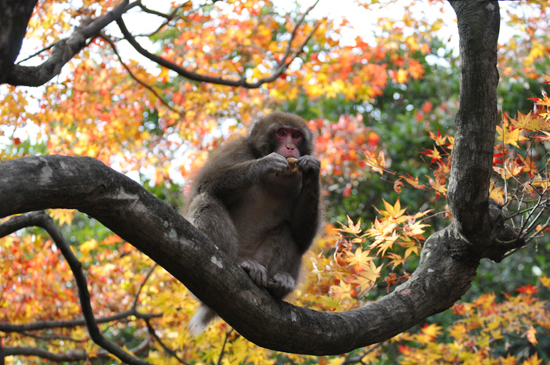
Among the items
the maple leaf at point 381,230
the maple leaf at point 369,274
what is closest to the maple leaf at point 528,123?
the maple leaf at point 381,230

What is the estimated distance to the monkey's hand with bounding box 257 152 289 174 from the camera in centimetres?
356

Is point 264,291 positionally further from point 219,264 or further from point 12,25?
point 12,25

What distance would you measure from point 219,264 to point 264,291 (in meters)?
0.58

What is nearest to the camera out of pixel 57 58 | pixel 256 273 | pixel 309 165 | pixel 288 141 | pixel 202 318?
pixel 256 273

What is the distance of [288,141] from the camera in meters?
4.32

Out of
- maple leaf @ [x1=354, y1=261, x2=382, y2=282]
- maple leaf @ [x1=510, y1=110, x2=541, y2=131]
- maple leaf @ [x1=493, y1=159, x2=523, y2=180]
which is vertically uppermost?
maple leaf @ [x1=510, y1=110, x2=541, y2=131]

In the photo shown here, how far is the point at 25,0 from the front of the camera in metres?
2.77

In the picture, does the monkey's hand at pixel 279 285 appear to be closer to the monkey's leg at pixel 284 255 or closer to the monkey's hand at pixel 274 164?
the monkey's leg at pixel 284 255

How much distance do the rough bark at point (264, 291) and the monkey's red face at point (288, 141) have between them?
1.41 m

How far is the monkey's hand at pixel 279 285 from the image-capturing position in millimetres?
3189

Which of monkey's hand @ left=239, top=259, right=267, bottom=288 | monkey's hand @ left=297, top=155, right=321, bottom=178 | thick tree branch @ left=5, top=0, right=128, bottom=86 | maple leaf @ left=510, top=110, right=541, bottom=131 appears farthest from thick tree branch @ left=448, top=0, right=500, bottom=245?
thick tree branch @ left=5, top=0, right=128, bottom=86

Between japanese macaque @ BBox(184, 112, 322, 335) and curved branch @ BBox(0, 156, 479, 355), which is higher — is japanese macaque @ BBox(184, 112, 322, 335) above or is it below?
above

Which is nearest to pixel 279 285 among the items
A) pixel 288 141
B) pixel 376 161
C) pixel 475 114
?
pixel 376 161

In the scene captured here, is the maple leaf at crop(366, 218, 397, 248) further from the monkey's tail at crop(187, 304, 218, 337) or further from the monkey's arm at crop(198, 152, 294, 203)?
the monkey's tail at crop(187, 304, 218, 337)
